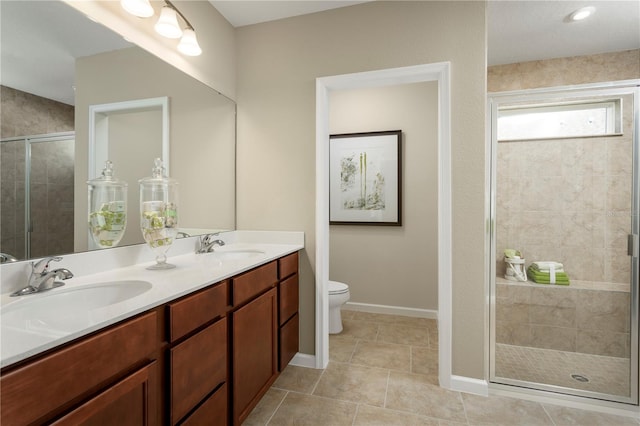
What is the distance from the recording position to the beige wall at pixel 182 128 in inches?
52.4

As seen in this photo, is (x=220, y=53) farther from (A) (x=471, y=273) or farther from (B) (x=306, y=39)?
(A) (x=471, y=273)

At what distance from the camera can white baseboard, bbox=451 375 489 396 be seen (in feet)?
6.11

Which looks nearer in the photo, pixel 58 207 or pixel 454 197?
pixel 58 207

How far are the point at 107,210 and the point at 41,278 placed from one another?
1.38 ft

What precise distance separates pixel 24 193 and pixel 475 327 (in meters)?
2.41

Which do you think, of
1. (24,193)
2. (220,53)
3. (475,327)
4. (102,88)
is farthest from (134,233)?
(475,327)

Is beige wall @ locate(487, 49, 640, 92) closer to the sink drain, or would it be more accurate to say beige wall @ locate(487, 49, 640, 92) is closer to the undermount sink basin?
the sink drain

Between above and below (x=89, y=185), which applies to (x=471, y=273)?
below

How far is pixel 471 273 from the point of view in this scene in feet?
6.23

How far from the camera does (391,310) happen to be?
10.5ft

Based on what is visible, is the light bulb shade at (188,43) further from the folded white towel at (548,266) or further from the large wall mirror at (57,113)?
the folded white towel at (548,266)

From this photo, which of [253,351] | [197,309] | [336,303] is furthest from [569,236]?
[197,309]

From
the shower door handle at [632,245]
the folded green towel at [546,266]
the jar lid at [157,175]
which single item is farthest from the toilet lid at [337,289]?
the shower door handle at [632,245]

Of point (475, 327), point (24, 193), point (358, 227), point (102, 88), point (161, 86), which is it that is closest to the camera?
point (24, 193)
